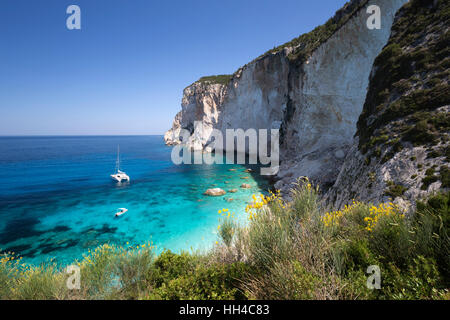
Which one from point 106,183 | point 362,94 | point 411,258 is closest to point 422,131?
point 411,258

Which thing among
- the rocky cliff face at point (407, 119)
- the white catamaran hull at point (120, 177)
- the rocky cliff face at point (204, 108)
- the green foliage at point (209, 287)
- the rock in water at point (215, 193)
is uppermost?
the rocky cliff face at point (204, 108)

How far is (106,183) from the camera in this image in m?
27.4

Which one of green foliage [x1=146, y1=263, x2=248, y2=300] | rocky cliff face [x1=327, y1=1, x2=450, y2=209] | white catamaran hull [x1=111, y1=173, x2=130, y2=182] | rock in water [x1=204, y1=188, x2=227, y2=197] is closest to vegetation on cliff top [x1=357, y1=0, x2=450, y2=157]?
rocky cliff face [x1=327, y1=1, x2=450, y2=209]

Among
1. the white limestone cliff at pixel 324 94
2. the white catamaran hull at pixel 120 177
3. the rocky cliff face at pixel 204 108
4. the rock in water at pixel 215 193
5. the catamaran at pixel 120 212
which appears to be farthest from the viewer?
the rocky cliff face at pixel 204 108

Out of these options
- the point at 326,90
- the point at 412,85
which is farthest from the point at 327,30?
the point at 412,85

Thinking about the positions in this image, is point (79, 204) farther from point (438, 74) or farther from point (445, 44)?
point (445, 44)

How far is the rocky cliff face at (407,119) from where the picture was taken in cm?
746

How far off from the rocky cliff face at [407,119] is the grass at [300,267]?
4049 millimetres

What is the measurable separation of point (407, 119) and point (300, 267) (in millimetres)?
11142

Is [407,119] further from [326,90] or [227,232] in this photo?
[326,90]

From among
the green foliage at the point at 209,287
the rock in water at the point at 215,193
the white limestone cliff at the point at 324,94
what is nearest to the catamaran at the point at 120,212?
the rock in water at the point at 215,193

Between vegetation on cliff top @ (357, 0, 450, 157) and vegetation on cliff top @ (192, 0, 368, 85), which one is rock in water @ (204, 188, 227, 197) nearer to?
vegetation on cliff top @ (357, 0, 450, 157)

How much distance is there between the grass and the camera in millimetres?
2717

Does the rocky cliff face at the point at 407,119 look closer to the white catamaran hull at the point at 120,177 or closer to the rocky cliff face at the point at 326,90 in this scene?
the rocky cliff face at the point at 326,90
